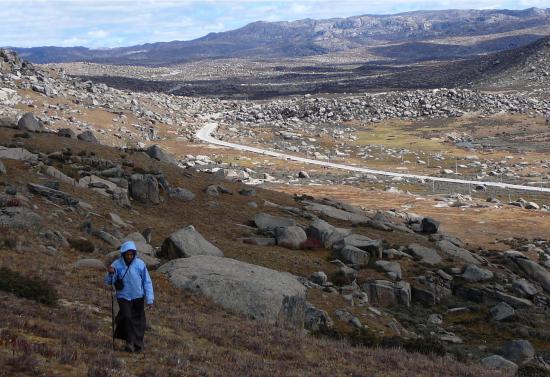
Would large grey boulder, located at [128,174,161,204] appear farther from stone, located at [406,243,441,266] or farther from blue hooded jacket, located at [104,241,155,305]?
blue hooded jacket, located at [104,241,155,305]

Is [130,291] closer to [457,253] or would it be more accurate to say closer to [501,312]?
[501,312]

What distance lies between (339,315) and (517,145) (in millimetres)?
109907

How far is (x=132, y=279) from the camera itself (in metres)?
13.6

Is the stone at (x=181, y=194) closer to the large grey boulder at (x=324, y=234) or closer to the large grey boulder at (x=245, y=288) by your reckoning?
the large grey boulder at (x=324, y=234)

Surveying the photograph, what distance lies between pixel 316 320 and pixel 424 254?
17.1m

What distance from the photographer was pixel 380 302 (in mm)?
30422

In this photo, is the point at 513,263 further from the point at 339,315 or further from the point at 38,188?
the point at 38,188

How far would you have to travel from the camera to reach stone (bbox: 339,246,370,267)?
34.3 m

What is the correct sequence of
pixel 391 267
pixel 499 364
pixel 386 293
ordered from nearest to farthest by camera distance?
pixel 499 364, pixel 386 293, pixel 391 267

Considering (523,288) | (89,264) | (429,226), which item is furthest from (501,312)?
(89,264)

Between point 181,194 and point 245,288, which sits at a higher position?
point 245,288

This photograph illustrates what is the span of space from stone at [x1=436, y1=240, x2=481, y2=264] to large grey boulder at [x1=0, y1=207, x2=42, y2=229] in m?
26.5

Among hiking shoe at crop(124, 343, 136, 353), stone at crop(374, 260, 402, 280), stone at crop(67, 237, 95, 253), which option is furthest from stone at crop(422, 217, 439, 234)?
hiking shoe at crop(124, 343, 136, 353)

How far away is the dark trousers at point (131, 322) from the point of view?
44.2 feet
